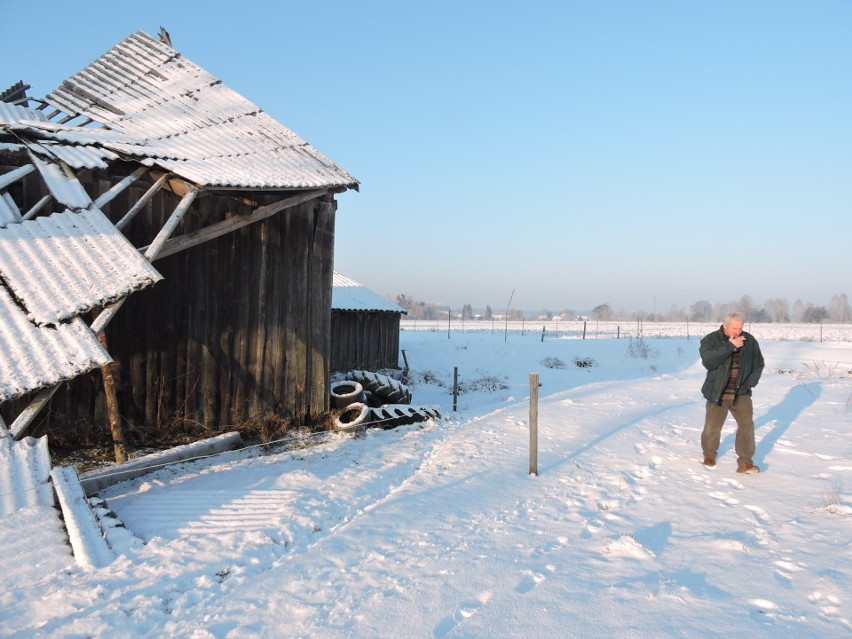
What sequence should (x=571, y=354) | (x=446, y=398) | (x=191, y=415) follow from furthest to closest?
(x=571, y=354)
(x=446, y=398)
(x=191, y=415)

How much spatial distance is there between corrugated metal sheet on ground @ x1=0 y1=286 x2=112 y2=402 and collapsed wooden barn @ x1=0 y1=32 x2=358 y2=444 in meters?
0.07

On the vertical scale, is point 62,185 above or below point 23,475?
above

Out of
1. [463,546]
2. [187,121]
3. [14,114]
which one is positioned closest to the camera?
[463,546]

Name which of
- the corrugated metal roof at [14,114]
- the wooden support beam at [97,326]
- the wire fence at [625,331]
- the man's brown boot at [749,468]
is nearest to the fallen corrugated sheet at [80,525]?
the wooden support beam at [97,326]

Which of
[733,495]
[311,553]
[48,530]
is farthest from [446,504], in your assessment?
[48,530]

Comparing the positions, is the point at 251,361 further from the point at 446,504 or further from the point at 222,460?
the point at 446,504

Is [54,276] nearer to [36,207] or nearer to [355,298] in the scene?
[36,207]

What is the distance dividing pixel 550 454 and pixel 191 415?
5.15 meters

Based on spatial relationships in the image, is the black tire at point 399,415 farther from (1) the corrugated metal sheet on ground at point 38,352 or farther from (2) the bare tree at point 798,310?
(2) the bare tree at point 798,310

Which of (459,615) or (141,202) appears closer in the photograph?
(459,615)

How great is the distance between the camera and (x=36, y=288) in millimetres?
5441

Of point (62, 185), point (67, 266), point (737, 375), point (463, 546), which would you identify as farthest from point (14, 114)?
point (737, 375)

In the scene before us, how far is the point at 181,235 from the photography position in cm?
754

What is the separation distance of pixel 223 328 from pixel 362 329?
12.2m
